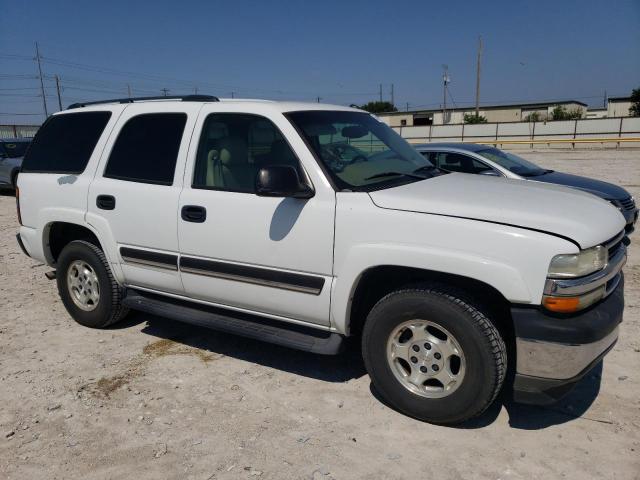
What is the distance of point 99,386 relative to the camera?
12.4 ft

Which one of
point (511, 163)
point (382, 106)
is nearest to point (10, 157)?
point (511, 163)

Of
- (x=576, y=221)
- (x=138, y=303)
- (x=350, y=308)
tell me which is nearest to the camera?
(x=576, y=221)

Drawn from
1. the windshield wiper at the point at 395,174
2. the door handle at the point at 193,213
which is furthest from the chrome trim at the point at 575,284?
the door handle at the point at 193,213

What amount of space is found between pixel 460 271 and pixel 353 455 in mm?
1191

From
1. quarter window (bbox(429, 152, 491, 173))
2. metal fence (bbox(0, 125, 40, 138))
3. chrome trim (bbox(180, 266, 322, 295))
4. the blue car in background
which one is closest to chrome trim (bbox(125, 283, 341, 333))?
chrome trim (bbox(180, 266, 322, 295))

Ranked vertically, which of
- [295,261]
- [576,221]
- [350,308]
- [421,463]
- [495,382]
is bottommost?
[421,463]

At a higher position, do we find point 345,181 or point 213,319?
point 345,181

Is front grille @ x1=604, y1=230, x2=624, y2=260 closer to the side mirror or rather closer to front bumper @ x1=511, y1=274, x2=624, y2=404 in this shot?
front bumper @ x1=511, y1=274, x2=624, y2=404

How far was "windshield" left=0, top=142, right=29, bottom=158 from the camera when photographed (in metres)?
14.9

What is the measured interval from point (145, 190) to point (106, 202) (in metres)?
0.48

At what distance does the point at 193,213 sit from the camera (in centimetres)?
378

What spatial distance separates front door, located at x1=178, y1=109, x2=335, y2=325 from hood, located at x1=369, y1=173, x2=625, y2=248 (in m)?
0.51

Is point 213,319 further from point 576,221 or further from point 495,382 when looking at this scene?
point 576,221

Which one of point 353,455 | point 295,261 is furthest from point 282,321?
point 353,455
